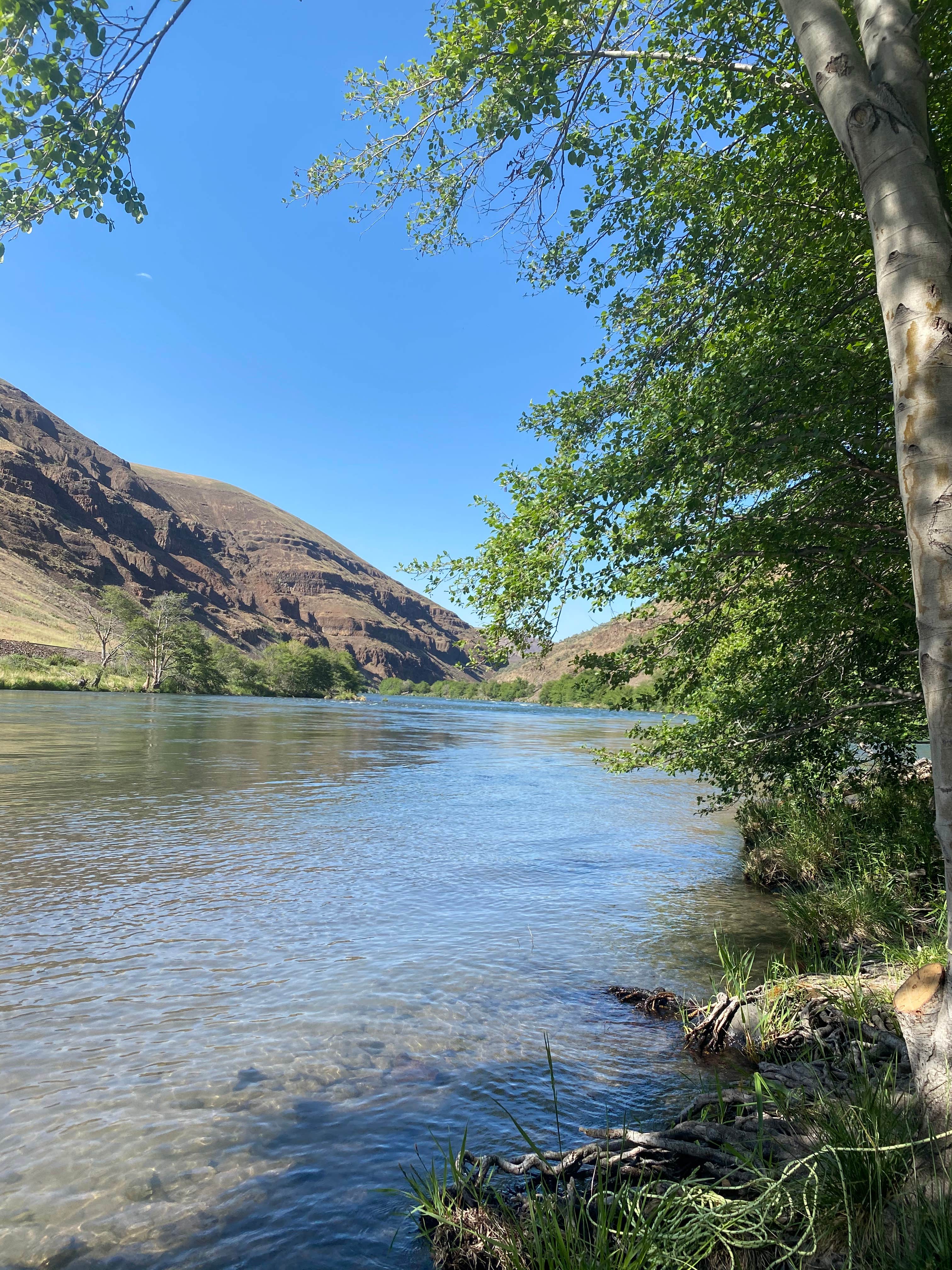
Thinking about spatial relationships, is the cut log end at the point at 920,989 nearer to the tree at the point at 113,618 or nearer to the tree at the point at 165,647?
the tree at the point at 113,618

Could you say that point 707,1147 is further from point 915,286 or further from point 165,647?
point 165,647

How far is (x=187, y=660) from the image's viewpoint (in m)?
114

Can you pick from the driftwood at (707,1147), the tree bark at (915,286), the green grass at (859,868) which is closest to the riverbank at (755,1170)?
the driftwood at (707,1147)

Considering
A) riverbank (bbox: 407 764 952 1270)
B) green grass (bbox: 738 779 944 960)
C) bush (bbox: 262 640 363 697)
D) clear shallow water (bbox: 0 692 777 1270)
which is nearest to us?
riverbank (bbox: 407 764 952 1270)

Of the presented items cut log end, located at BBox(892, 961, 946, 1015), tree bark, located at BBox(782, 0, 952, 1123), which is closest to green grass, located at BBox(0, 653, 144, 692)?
cut log end, located at BBox(892, 961, 946, 1015)

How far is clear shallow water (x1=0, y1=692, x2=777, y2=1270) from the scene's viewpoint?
4.25m

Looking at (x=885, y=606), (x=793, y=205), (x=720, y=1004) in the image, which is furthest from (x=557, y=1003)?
(x=793, y=205)

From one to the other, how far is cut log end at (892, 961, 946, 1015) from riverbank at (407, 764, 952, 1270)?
350 mm

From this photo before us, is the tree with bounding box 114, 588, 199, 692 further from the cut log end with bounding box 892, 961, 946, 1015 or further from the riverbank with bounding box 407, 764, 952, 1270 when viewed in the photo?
the cut log end with bounding box 892, 961, 946, 1015

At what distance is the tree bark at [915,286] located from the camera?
2891 mm

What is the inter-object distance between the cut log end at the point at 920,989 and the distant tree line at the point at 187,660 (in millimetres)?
96839

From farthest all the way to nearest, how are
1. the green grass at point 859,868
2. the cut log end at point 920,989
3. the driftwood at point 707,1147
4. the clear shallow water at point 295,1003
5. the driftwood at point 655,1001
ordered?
the green grass at point 859,868 < the driftwood at point 655,1001 < the clear shallow water at point 295,1003 < the cut log end at point 920,989 < the driftwood at point 707,1147

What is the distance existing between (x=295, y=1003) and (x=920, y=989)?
18.6 feet

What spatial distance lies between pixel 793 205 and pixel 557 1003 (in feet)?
28.2
